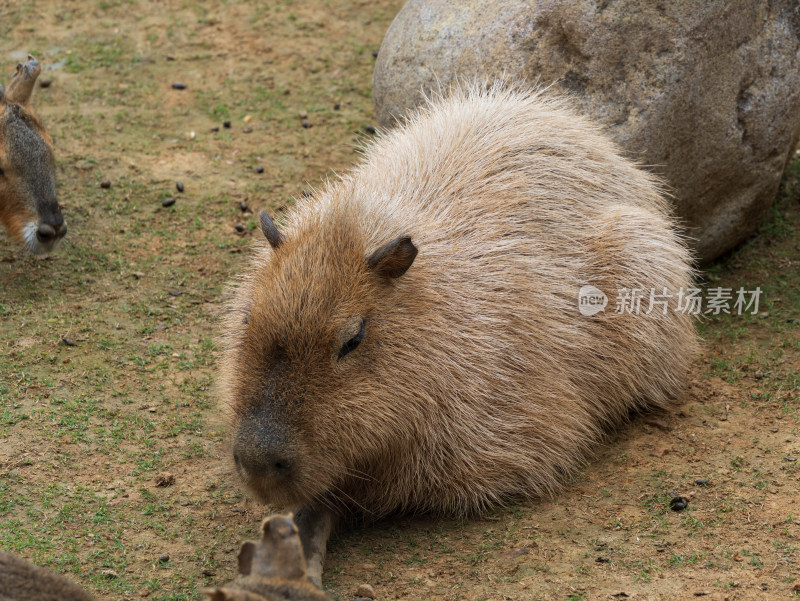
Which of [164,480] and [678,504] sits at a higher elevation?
[678,504]

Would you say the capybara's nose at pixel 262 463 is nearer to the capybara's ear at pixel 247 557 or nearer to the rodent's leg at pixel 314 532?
the rodent's leg at pixel 314 532

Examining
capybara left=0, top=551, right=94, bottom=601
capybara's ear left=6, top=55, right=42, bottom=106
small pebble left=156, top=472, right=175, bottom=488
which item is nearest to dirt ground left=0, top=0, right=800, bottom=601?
A: small pebble left=156, top=472, right=175, bottom=488

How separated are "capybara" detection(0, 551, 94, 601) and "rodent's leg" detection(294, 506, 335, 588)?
91 cm

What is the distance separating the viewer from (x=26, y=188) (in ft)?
19.2

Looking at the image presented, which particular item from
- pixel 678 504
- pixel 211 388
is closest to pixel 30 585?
pixel 211 388

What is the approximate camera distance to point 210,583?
372 centimetres

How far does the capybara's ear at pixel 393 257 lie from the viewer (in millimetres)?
3818

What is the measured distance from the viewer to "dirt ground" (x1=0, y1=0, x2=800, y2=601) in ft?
12.5

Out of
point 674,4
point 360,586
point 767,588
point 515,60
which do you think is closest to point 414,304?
point 360,586

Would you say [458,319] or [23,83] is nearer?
[458,319]

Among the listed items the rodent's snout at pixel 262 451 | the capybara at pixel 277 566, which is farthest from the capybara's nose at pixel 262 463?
the capybara at pixel 277 566

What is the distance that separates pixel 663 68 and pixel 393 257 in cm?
243

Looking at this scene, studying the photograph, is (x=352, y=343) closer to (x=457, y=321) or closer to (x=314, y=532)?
(x=457, y=321)

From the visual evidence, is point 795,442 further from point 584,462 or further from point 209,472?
point 209,472
